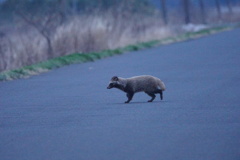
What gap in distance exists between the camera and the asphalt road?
815 centimetres

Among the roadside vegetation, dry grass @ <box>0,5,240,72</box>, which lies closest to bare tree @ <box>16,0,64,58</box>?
the roadside vegetation

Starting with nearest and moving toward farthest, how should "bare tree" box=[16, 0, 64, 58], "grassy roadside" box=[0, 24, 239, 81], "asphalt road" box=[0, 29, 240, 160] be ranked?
"asphalt road" box=[0, 29, 240, 160] → "grassy roadside" box=[0, 24, 239, 81] → "bare tree" box=[16, 0, 64, 58]

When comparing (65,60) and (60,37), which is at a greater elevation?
(60,37)

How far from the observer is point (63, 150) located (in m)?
8.33

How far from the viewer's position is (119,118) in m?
10.9

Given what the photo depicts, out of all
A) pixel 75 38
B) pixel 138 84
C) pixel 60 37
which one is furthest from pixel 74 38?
pixel 138 84

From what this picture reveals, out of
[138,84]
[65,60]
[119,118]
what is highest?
[138,84]

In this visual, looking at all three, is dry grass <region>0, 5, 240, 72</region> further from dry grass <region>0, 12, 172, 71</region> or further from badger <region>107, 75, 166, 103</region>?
badger <region>107, 75, 166, 103</region>

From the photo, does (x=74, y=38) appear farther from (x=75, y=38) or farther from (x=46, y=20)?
(x=46, y=20)

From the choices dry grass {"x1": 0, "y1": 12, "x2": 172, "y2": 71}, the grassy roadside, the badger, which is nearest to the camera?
the badger

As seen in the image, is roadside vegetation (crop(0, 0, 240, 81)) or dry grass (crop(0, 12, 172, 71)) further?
dry grass (crop(0, 12, 172, 71))

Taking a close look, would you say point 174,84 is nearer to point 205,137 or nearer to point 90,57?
point 205,137

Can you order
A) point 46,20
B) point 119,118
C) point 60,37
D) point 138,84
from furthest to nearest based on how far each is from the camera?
point 46,20 < point 60,37 < point 138,84 < point 119,118

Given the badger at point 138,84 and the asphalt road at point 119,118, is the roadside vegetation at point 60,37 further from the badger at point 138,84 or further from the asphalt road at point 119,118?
the badger at point 138,84
